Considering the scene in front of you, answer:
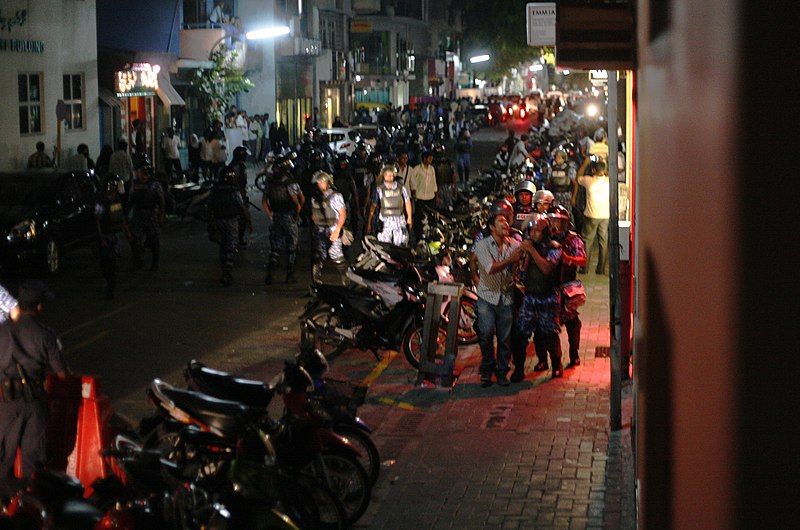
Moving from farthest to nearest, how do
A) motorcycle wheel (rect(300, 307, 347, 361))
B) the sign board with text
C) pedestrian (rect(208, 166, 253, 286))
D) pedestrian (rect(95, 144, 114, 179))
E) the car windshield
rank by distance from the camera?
pedestrian (rect(95, 144, 114, 179)) → the car windshield → pedestrian (rect(208, 166, 253, 286)) → the sign board with text → motorcycle wheel (rect(300, 307, 347, 361))

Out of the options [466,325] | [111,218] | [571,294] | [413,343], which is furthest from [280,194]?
[571,294]

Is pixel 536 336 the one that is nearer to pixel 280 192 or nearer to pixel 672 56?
pixel 280 192

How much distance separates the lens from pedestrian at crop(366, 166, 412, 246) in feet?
57.2

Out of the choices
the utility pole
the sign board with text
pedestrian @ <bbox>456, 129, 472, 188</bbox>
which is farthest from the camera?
pedestrian @ <bbox>456, 129, 472, 188</bbox>

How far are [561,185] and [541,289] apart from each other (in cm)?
943

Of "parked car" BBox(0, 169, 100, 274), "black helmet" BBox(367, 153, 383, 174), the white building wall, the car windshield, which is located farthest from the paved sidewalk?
the white building wall

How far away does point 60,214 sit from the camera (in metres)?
19.4

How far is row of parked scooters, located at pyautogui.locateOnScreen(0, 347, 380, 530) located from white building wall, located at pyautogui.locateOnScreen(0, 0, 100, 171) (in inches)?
795

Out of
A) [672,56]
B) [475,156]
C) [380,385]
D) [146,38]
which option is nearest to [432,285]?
[380,385]

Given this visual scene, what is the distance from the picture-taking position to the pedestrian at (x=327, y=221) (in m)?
16.2

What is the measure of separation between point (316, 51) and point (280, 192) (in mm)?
39107

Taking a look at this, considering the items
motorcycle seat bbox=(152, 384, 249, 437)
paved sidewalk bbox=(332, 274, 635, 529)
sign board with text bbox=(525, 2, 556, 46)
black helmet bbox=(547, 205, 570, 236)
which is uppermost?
sign board with text bbox=(525, 2, 556, 46)

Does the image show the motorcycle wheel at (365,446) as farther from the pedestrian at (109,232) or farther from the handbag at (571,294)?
the pedestrian at (109,232)

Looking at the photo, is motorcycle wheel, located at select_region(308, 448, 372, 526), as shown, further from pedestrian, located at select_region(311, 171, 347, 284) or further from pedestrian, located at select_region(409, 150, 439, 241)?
pedestrian, located at select_region(409, 150, 439, 241)
